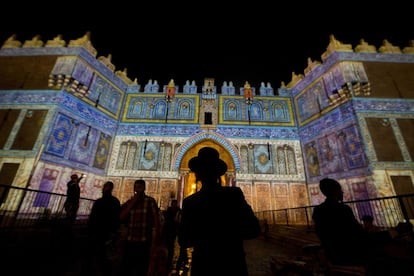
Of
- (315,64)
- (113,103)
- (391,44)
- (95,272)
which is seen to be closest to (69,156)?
(113,103)

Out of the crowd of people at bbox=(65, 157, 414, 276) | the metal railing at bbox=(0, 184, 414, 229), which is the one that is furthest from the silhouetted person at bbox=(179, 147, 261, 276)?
the metal railing at bbox=(0, 184, 414, 229)

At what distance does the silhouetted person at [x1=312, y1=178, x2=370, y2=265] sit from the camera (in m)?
2.03

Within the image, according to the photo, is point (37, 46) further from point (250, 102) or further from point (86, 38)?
point (250, 102)

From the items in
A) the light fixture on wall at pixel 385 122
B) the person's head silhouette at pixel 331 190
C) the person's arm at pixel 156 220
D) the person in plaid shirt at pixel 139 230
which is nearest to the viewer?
the person's head silhouette at pixel 331 190

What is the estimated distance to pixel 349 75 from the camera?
1203 cm

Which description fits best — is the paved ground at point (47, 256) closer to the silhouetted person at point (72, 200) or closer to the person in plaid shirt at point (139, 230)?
the silhouetted person at point (72, 200)

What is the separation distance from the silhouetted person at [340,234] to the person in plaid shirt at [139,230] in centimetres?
230

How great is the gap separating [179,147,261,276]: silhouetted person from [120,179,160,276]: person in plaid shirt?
63.7 inches

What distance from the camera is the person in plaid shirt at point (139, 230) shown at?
2555mm

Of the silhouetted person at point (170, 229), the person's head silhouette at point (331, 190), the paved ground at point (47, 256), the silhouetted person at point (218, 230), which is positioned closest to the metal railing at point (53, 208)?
the paved ground at point (47, 256)

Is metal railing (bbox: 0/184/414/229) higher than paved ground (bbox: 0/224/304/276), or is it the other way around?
metal railing (bbox: 0/184/414/229)

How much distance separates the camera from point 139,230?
8.70ft

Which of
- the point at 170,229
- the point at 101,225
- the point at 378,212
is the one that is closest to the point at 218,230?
the point at 101,225

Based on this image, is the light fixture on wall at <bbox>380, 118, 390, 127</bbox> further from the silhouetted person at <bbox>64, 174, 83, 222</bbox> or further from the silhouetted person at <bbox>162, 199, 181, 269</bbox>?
the silhouetted person at <bbox>64, 174, 83, 222</bbox>
